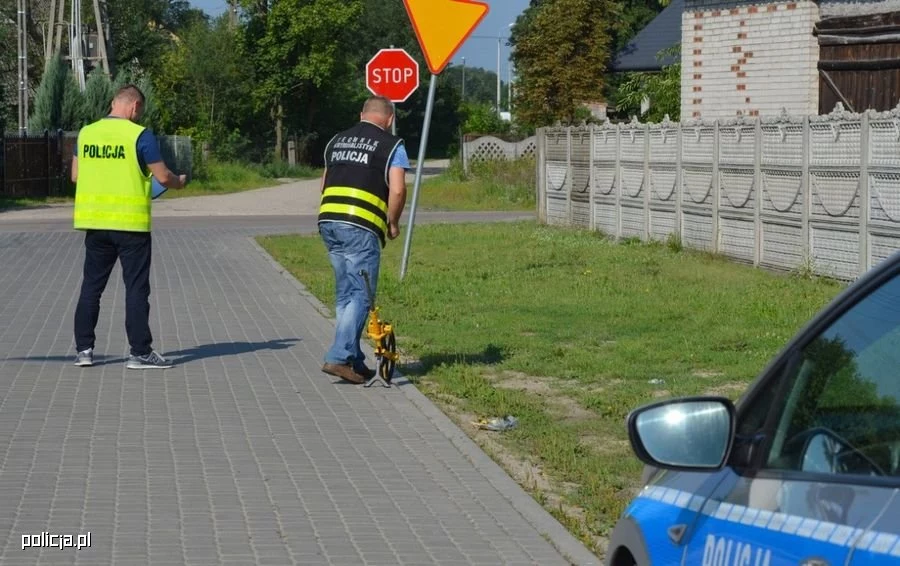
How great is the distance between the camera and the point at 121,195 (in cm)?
1027

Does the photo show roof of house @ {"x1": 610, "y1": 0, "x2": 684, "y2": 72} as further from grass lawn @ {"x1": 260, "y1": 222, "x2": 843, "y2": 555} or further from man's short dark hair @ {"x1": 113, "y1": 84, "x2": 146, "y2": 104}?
man's short dark hair @ {"x1": 113, "y1": 84, "x2": 146, "y2": 104}

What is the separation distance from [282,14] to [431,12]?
186ft

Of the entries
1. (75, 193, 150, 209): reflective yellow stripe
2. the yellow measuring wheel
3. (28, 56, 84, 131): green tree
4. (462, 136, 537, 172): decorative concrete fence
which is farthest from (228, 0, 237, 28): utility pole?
Answer: the yellow measuring wheel

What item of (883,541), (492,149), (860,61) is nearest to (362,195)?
(883,541)

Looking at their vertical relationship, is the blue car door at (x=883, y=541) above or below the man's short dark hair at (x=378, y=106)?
below

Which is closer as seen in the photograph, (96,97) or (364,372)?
(364,372)

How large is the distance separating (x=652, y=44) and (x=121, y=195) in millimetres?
38359

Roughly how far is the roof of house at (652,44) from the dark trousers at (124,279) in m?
35.4

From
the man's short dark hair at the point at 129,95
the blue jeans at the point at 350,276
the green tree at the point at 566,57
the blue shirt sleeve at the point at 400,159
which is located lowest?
the blue jeans at the point at 350,276

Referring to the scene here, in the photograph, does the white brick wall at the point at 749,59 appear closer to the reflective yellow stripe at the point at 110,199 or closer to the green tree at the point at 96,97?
the reflective yellow stripe at the point at 110,199

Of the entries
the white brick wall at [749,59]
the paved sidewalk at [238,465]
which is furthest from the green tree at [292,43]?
the paved sidewalk at [238,465]

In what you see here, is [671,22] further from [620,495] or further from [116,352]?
[620,495]

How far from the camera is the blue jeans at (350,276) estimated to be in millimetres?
10016

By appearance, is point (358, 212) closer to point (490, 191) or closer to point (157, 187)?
point (157, 187)
